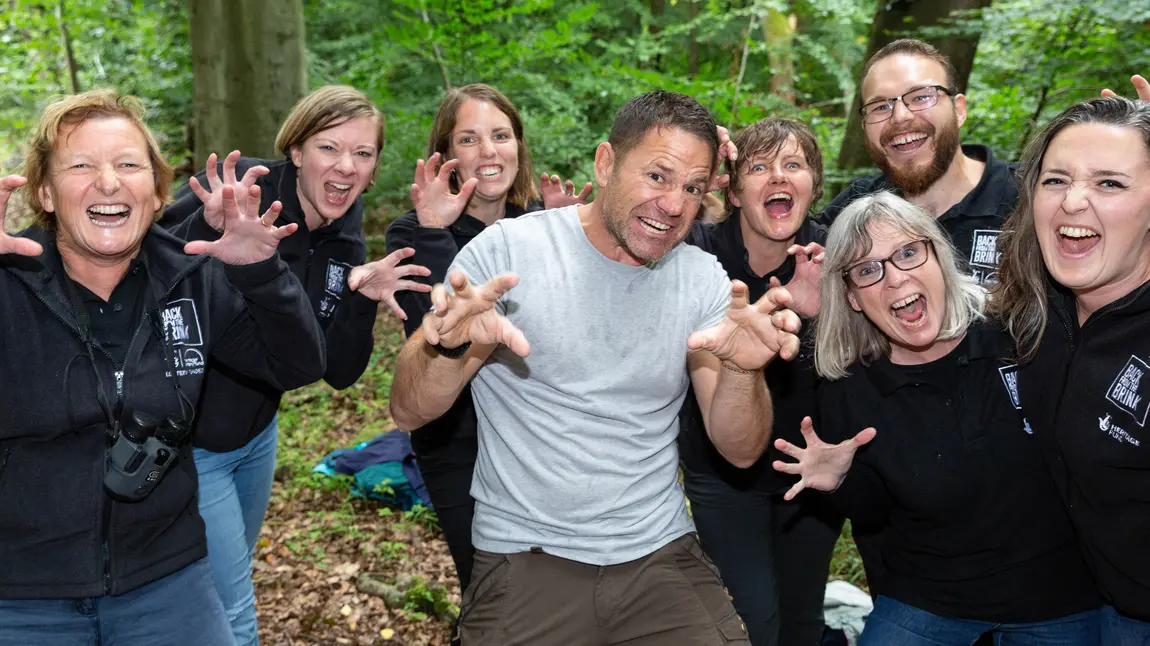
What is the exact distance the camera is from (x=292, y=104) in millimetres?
7230

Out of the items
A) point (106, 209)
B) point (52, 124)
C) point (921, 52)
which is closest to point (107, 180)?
point (106, 209)

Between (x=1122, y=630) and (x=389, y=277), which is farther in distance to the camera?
(x=389, y=277)

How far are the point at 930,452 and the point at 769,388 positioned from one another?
0.73 metres

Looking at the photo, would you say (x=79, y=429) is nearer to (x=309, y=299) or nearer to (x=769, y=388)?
(x=309, y=299)

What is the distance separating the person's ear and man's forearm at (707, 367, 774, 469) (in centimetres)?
79

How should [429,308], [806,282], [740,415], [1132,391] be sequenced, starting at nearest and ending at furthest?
[1132,391] < [740,415] < [806,282] < [429,308]

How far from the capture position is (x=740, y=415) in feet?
9.22

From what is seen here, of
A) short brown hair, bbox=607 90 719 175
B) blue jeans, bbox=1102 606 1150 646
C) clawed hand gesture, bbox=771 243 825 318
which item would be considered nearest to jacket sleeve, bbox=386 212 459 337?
short brown hair, bbox=607 90 719 175

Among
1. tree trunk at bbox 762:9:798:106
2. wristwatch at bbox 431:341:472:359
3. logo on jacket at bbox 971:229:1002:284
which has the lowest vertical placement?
wristwatch at bbox 431:341:472:359

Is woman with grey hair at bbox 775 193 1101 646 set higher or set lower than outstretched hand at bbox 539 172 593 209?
lower

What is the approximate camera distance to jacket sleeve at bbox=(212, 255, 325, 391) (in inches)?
109

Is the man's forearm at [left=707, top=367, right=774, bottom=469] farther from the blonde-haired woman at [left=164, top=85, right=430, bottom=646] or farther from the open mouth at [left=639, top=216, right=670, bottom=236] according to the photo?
the blonde-haired woman at [left=164, top=85, right=430, bottom=646]

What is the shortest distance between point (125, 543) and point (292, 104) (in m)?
5.46

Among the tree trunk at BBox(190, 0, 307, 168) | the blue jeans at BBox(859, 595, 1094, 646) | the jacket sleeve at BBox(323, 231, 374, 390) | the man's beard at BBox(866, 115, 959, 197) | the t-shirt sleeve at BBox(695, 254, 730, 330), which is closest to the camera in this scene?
the blue jeans at BBox(859, 595, 1094, 646)
